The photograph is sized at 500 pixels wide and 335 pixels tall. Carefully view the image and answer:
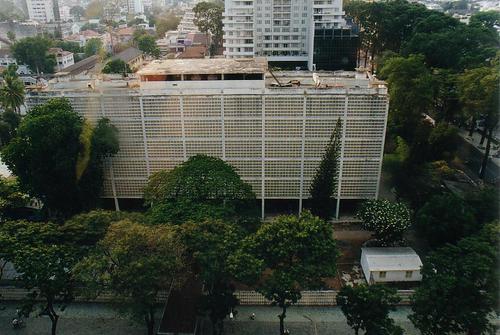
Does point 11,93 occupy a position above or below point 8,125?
above

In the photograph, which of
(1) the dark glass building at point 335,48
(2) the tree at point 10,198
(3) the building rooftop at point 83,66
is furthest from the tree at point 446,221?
(3) the building rooftop at point 83,66

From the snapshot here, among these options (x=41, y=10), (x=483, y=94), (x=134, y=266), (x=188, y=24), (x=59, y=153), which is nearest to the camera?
(x=134, y=266)

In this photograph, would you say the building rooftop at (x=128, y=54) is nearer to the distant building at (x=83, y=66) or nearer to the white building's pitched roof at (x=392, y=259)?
the distant building at (x=83, y=66)

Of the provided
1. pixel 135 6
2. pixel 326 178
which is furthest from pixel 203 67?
pixel 135 6

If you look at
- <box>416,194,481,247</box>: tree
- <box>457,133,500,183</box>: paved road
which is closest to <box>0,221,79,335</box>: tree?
<box>416,194,481,247</box>: tree

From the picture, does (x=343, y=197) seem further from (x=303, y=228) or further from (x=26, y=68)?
(x=26, y=68)

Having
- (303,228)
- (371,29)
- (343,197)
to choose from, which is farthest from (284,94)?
(371,29)

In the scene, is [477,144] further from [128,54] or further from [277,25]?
[128,54]

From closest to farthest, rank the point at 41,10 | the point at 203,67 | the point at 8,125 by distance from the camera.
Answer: the point at 203,67, the point at 8,125, the point at 41,10
